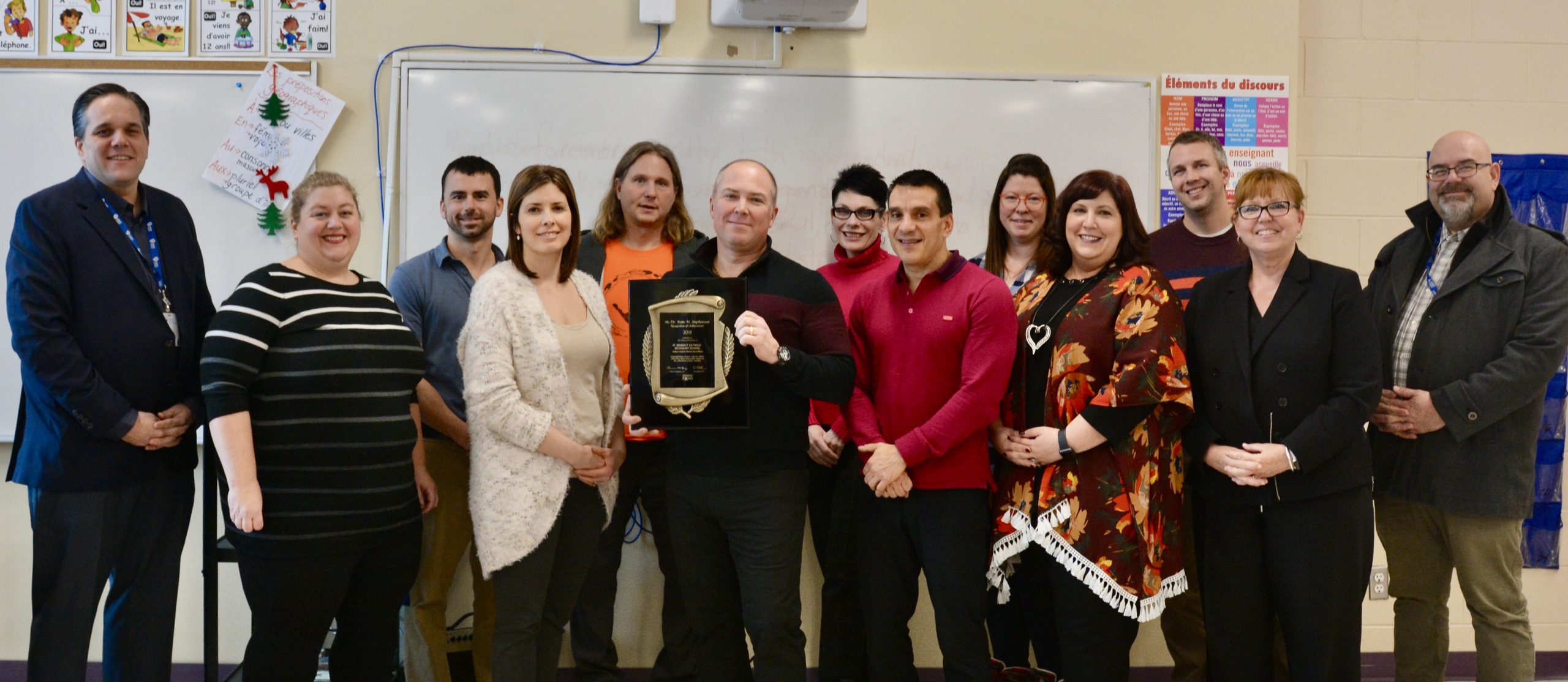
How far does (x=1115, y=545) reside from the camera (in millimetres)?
2135

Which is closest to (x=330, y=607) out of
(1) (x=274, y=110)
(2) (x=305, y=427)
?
(2) (x=305, y=427)

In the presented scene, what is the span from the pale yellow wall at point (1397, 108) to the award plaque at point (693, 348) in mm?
2590

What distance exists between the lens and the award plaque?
2.21 m

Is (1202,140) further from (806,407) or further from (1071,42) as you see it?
(806,407)

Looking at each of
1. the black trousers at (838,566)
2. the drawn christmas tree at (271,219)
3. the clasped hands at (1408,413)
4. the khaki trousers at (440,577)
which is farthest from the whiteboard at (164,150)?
the clasped hands at (1408,413)

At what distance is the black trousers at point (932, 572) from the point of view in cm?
226

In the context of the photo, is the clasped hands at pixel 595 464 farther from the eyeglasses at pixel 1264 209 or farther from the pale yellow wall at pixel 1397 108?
the pale yellow wall at pixel 1397 108

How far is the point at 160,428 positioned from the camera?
7.68ft

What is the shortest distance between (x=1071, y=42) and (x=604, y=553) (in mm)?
2551

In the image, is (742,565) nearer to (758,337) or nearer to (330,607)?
(758,337)

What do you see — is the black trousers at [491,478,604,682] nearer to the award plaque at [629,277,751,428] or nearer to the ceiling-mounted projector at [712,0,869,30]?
the award plaque at [629,277,751,428]

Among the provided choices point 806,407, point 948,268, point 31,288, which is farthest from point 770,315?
point 31,288

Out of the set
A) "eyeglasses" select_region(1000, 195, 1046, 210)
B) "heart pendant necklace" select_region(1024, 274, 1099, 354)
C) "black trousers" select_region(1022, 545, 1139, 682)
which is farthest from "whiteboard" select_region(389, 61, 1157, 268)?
"black trousers" select_region(1022, 545, 1139, 682)

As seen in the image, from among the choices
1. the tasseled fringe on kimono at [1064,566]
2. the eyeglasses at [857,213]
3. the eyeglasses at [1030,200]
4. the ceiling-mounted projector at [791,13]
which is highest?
the ceiling-mounted projector at [791,13]
